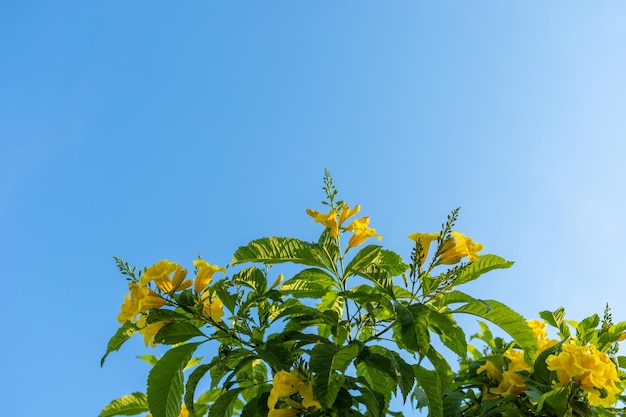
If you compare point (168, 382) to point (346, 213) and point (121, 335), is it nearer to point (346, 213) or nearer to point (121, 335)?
point (121, 335)

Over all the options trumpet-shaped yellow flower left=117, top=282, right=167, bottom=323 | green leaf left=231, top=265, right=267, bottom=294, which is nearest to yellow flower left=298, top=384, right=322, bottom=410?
green leaf left=231, top=265, right=267, bottom=294

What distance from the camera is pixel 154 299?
254cm

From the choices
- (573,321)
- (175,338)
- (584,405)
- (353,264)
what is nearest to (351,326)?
(353,264)

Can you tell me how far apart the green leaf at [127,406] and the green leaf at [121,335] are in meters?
0.54

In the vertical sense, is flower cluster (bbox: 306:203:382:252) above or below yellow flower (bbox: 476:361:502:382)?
above

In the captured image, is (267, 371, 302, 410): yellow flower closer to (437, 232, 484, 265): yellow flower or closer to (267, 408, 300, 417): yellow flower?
(267, 408, 300, 417): yellow flower

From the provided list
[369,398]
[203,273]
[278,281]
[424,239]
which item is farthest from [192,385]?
[424,239]

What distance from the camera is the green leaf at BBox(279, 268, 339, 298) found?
2.80 m

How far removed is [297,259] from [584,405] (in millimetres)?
1451

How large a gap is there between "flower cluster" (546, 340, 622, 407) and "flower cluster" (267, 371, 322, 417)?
108 cm

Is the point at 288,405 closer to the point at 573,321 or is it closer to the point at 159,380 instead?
the point at 159,380

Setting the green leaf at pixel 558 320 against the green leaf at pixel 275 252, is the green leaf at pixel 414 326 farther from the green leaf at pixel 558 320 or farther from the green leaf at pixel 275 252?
the green leaf at pixel 558 320

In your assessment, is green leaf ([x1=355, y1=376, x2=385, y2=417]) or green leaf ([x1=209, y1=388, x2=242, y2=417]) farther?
green leaf ([x1=209, y1=388, x2=242, y2=417])

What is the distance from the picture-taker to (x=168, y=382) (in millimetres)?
2588
